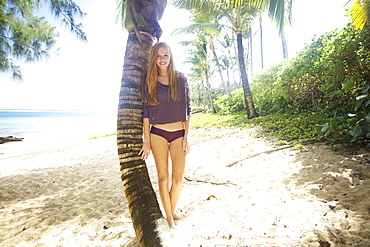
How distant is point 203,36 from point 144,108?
19.8m

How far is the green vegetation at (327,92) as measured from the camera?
137 inches

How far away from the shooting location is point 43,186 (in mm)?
3875

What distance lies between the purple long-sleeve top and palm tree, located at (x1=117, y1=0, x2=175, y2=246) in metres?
0.12

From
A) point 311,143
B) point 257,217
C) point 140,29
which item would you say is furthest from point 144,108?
point 311,143

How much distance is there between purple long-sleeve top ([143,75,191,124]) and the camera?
6.57 feet

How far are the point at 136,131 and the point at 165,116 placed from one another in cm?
34

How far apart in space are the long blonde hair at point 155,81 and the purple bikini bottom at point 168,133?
29 centimetres

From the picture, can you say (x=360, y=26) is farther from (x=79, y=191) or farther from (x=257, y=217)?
(x=79, y=191)

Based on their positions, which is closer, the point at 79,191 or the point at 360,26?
the point at 79,191

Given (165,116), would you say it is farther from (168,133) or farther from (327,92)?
(327,92)

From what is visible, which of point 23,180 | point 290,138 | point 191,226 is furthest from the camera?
point 290,138

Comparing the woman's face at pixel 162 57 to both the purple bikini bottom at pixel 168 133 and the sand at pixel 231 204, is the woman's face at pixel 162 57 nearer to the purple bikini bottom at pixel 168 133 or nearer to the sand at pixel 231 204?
the purple bikini bottom at pixel 168 133

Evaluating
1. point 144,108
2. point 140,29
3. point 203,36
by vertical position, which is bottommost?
point 144,108

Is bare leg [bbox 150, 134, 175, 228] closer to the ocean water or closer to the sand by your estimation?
the sand
